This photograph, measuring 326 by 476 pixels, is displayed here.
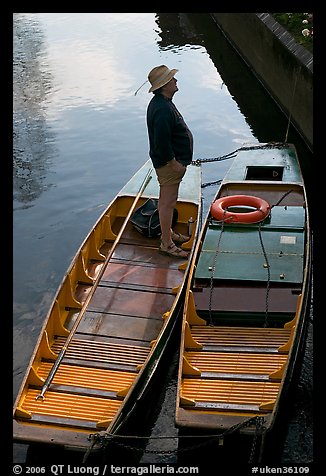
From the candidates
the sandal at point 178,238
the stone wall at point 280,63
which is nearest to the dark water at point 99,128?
the stone wall at point 280,63

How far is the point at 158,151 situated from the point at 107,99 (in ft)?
38.6

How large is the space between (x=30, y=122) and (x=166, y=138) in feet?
33.6

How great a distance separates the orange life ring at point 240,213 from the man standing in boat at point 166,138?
850mm

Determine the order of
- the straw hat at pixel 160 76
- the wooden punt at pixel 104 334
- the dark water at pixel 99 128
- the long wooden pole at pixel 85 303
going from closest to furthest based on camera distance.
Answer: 1. the wooden punt at pixel 104 334
2. the long wooden pole at pixel 85 303
3. the straw hat at pixel 160 76
4. the dark water at pixel 99 128

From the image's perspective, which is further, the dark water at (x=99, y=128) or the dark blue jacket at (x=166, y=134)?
the dark water at (x=99, y=128)

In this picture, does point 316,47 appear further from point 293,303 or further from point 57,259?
point 57,259

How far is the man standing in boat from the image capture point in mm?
8773

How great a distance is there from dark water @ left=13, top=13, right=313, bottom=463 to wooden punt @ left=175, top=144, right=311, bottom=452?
2.60ft

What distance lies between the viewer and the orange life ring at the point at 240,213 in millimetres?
9883

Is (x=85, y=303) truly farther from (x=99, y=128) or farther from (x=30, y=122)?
(x=30, y=122)

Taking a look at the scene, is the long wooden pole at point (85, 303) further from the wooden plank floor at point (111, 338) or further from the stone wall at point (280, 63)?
the stone wall at point (280, 63)

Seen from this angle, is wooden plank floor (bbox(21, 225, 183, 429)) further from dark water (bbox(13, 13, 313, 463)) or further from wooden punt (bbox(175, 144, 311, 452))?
dark water (bbox(13, 13, 313, 463))

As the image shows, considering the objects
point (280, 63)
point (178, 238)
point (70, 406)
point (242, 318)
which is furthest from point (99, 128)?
point (70, 406)
